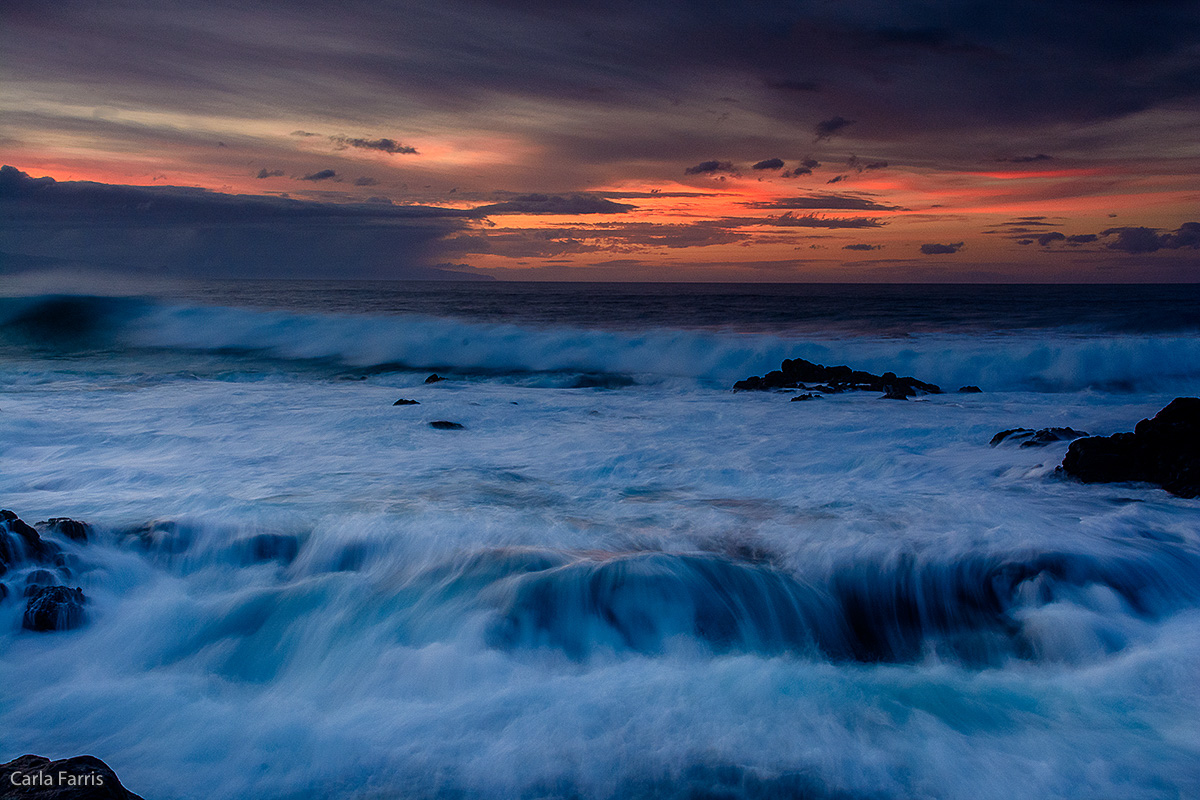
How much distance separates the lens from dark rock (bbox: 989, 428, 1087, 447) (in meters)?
8.15

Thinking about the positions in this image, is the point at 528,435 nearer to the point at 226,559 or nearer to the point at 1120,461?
the point at 226,559

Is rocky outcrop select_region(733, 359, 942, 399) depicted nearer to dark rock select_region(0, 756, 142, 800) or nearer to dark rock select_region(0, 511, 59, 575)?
dark rock select_region(0, 511, 59, 575)

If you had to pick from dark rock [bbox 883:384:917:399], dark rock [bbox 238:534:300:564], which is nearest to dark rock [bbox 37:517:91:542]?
dark rock [bbox 238:534:300:564]

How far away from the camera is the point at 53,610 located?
14.2 ft

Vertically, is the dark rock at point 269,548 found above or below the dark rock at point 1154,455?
below

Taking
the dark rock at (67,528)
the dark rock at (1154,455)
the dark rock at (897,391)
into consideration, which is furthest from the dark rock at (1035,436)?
the dark rock at (67,528)

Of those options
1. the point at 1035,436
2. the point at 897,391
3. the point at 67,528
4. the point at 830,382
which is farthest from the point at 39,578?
the point at 830,382

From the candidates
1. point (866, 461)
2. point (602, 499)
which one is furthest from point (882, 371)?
point (602, 499)

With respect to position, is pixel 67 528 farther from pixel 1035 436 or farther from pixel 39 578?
pixel 1035 436

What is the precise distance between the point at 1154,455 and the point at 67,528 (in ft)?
30.4

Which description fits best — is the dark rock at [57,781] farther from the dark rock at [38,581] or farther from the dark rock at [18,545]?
the dark rock at [18,545]

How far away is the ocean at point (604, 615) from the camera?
11.0ft

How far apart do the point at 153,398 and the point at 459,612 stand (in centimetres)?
1092

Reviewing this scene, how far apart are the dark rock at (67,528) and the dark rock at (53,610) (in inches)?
27.4
